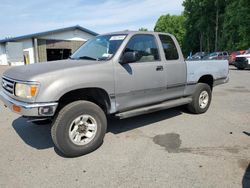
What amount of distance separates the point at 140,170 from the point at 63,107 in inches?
62.5

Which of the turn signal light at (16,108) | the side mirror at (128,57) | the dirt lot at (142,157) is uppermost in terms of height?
the side mirror at (128,57)

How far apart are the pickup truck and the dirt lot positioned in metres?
0.46

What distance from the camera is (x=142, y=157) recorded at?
3920 mm

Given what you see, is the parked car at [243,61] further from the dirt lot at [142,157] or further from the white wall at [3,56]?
the white wall at [3,56]

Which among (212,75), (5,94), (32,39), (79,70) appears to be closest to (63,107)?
(79,70)

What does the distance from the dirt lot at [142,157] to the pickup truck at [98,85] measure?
461 millimetres

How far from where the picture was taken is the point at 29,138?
15.6 feet

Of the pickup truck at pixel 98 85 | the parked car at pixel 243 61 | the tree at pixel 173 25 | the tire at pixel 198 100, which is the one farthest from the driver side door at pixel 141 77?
the tree at pixel 173 25

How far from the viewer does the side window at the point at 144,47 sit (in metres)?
4.70

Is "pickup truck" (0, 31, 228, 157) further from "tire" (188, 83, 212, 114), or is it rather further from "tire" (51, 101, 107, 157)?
"tire" (188, 83, 212, 114)

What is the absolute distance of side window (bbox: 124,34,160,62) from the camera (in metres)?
4.70

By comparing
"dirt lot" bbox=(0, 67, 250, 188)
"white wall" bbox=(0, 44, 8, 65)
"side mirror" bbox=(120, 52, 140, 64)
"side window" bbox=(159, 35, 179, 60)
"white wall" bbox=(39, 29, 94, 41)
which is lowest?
"dirt lot" bbox=(0, 67, 250, 188)

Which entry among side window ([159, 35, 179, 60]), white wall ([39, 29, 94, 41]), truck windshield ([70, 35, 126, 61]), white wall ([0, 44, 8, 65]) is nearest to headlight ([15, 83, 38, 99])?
truck windshield ([70, 35, 126, 61])

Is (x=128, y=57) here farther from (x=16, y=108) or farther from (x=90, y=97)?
(x=16, y=108)
